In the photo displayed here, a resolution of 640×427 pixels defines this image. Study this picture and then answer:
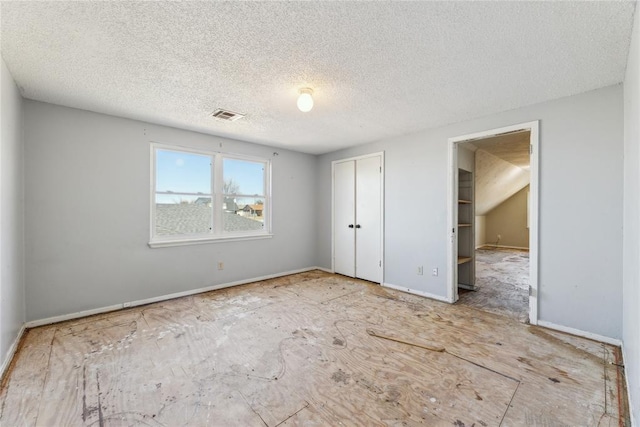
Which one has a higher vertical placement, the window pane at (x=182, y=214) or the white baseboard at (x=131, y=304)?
the window pane at (x=182, y=214)

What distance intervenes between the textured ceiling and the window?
90 centimetres

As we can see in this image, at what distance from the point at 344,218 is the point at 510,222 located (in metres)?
7.00

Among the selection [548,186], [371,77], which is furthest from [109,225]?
[548,186]

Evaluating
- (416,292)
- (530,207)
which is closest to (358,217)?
(416,292)

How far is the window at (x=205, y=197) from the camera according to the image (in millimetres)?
3670

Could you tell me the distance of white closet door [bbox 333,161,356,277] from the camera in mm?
4824

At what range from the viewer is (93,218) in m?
3.13

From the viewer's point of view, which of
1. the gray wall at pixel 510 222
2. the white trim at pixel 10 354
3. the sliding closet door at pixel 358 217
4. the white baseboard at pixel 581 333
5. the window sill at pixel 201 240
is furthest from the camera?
the gray wall at pixel 510 222

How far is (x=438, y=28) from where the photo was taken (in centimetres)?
169

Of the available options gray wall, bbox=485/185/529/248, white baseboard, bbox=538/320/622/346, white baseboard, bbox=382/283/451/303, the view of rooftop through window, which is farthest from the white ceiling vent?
gray wall, bbox=485/185/529/248

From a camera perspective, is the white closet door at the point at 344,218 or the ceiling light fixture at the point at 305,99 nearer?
the ceiling light fixture at the point at 305,99

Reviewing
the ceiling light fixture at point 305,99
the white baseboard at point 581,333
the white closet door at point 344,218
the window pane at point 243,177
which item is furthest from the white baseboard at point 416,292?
the ceiling light fixture at point 305,99

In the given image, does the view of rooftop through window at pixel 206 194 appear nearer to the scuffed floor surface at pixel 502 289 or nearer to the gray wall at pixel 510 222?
the scuffed floor surface at pixel 502 289

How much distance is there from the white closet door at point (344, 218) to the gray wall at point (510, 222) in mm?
6834
